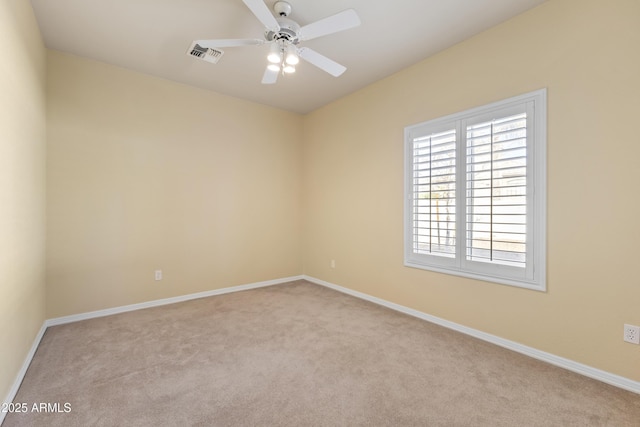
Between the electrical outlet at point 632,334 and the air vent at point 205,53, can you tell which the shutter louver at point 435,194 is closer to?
the electrical outlet at point 632,334

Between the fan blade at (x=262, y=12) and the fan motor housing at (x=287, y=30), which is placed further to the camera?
the fan motor housing at (x=287, y=30)

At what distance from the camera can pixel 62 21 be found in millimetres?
2574

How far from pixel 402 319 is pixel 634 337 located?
69.4 inches

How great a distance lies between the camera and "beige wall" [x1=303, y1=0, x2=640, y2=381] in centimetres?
199

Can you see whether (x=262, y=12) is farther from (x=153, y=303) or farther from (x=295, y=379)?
(x=153, y=303)

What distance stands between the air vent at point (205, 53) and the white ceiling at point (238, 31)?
70 mm

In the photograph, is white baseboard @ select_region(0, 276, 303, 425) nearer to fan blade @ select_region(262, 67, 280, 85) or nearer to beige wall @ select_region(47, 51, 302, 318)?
beige wall @ select_region(47, 51, 302, 318)

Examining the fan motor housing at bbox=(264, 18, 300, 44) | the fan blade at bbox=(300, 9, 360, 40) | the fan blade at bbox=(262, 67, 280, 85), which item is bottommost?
the fan blade at bbox=(262, 67, 280, 85)

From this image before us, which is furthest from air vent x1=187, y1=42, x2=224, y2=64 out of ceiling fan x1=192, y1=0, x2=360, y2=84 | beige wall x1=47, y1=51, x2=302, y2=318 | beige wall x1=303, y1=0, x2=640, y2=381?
beige wall x1=303, y1=0, x2=640, y2=381

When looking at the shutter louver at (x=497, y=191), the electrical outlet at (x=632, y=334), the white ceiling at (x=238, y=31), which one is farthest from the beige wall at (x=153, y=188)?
the electrical outlet at (x=632, y=334)

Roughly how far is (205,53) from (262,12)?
132cm

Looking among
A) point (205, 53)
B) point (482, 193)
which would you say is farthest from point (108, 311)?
point (482, 193)

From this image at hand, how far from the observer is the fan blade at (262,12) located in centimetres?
186

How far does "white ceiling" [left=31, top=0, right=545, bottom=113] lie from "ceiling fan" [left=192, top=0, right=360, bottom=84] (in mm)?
169
